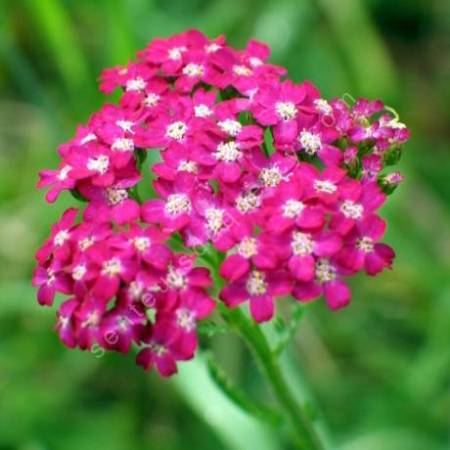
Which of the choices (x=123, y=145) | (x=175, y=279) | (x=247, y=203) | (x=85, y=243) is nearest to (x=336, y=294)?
(x=247, y=203)

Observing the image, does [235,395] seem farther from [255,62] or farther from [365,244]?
[255,62]

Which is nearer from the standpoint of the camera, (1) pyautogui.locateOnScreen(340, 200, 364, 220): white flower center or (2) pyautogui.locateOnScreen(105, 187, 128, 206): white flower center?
(1) pyautogui.locateOnScreen(340, 200, 364, 220): white flower center

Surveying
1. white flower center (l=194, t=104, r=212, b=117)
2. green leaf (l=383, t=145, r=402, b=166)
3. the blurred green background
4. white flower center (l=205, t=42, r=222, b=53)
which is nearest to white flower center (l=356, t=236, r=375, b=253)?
green leaf (l=383, t=145, r=402, b=166)

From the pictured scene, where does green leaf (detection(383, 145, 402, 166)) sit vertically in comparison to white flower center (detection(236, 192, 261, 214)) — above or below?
below

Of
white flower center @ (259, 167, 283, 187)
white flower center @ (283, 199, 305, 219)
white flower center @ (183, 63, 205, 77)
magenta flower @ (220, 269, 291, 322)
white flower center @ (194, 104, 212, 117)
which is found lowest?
magenta flower @ (220, 269, 291, 322)

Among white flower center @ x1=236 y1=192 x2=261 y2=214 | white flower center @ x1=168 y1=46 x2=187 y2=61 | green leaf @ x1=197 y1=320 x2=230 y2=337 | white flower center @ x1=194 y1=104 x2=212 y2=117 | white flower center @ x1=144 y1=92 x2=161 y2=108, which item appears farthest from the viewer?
white flower center @ x1=168 y1=46 x2=187 y2=61

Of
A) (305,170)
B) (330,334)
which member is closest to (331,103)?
(305,170)

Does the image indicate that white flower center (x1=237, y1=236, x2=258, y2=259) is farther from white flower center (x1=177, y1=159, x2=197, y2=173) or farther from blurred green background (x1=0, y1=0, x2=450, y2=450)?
blurred green background (x1=0, y1=0, x2=450, y2=450)
